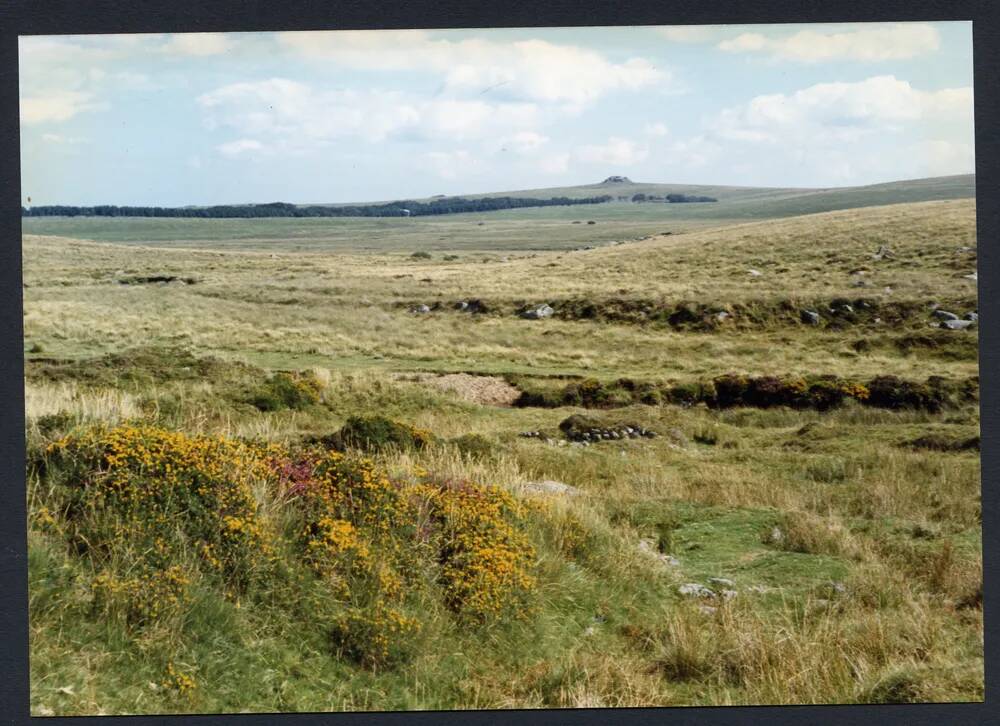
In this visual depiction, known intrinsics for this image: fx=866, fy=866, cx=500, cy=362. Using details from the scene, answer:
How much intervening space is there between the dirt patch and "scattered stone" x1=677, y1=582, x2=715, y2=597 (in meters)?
11.4

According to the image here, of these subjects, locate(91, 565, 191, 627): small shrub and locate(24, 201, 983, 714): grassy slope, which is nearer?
locate(91, 565, 191, 627): small shrub

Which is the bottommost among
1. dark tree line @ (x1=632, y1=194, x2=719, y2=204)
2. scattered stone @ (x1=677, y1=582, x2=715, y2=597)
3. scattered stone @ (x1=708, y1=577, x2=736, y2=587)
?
scattered stone @ (x1=708, y1=577, x2=736, y2=587)

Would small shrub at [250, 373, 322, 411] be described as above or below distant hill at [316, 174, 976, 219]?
below

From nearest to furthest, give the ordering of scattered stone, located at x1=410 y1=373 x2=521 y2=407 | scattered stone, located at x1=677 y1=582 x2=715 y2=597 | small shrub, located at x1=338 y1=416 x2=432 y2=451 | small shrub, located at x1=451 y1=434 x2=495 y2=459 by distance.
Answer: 1. scattered stone, located at x1=677 y1=582 x2=715 y2=597
2. small shrub, located at x1=338 y1=416 x2=432 y2=451
3. small shrub, located at x1=451 y1=434 x2=495 y2=459
4. scattered stone, located at x1=410 y1=373 x2=521 y2=407

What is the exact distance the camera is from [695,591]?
7.13 m

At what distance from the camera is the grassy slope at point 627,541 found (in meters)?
5.54

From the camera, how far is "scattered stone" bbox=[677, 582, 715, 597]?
7.09 metres

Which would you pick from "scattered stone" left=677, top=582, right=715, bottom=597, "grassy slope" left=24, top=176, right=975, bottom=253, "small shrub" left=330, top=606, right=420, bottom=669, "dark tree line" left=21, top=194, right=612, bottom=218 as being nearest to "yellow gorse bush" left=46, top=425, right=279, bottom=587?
"small shrub" left=330, top=606, right=420, bottom=669

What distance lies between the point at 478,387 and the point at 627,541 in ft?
39.3

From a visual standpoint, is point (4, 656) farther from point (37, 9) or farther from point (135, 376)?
point (135, 376)

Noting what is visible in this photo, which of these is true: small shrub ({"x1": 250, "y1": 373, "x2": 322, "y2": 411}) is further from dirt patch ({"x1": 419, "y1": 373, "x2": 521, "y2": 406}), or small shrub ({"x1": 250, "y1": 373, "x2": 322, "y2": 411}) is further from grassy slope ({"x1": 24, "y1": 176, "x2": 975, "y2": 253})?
grassy slope ({"x1": 24, "y1": 176, "x2": 975, "y2": 253})

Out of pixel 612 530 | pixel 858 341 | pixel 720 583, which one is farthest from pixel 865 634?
pixel 858 341

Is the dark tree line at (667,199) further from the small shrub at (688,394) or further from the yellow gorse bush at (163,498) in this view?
the yellow gorse bush at (163,498)

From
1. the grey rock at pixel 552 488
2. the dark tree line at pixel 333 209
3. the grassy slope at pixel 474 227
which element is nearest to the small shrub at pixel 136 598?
the grey rock at pixel 552 488
